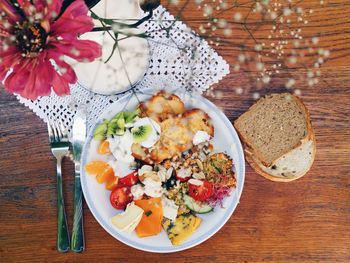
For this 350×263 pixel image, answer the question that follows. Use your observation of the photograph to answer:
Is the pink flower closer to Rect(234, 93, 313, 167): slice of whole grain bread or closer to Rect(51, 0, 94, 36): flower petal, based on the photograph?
Rect(51, 0, 94, 36): flower petal

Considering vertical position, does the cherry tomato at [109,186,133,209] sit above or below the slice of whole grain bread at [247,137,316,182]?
below

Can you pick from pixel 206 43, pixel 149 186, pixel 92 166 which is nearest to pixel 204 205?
pixel 149 186

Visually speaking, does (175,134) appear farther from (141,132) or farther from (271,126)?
(271,126)

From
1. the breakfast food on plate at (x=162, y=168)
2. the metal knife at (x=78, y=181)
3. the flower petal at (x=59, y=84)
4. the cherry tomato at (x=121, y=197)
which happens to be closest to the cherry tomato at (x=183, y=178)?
the breakfast food on plate at (x=162, y=168)

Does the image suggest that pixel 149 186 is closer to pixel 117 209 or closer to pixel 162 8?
pixel 117 209

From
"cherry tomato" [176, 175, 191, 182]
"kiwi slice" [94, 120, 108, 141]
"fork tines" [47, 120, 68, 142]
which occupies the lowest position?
"cherry tomato" [176, 175, 191, 182]

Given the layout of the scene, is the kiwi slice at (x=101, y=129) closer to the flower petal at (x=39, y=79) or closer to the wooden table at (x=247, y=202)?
the wooden table at (x=247, y=202)

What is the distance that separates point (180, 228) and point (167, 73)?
35 centimetres

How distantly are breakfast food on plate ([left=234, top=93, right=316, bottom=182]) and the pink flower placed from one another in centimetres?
60

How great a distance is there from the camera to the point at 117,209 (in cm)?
120

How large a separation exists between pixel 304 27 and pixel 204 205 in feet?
1.53

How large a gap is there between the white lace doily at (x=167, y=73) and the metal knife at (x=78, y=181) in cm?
2

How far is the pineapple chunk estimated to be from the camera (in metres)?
1.18

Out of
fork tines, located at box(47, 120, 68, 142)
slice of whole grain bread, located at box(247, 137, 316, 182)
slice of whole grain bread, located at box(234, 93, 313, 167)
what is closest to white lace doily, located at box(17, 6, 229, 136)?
fork tines, located at box(47, 120, 68, 142)
